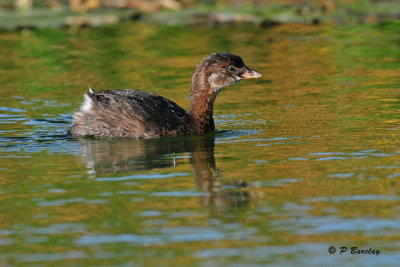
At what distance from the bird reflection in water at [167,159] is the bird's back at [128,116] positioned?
16 centimetres

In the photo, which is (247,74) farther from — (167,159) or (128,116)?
(167,159)

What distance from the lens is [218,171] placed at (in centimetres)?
879

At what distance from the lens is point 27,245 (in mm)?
6504

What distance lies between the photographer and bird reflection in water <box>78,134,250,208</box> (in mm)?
7781

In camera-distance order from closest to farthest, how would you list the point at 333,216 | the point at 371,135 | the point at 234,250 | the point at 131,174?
the point at 234,250 → the point at 333,216 → the point at 131,174 → the point at 371,135

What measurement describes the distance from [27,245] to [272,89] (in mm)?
8087

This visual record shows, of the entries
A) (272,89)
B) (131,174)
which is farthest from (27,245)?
(272,89)

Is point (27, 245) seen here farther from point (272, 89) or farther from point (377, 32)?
point (377, 32)

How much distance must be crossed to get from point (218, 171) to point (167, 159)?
0.95m

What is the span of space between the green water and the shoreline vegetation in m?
3.90
